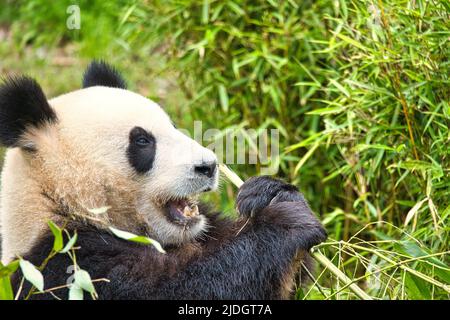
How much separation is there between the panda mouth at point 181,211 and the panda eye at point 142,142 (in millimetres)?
318

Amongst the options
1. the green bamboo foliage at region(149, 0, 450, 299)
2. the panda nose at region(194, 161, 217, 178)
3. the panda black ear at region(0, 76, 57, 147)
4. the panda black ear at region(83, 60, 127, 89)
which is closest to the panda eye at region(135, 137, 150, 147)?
the panda nose at region(194, 161, 217, 178)

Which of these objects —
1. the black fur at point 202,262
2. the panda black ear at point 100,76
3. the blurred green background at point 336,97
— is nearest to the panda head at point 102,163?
the black fur at point 202,262

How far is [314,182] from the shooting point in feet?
20.9

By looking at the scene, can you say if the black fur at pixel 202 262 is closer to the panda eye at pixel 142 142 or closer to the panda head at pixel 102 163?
the panda head at pixel 102 163

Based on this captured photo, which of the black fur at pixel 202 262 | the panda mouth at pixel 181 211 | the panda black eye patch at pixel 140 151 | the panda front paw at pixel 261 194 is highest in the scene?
the panda black eye patch at pixel 140 151

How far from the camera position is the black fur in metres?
3.53

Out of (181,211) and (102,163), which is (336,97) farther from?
(102,163)

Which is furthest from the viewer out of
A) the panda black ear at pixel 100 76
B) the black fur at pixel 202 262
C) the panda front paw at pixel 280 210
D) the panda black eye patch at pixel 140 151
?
the panda black ear at pixel 100 76

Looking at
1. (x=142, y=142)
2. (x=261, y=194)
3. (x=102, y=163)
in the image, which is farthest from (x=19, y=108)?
(x=261, y=194)

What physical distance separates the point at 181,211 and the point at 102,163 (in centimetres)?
48

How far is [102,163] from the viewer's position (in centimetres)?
388

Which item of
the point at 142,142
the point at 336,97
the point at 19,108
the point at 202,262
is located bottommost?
the point at 202,262

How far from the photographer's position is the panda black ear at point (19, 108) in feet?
12.4

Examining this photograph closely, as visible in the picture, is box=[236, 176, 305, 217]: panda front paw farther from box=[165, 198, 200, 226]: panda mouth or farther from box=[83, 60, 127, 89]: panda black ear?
box=[83, 60, 127, 89]: panda black ear
